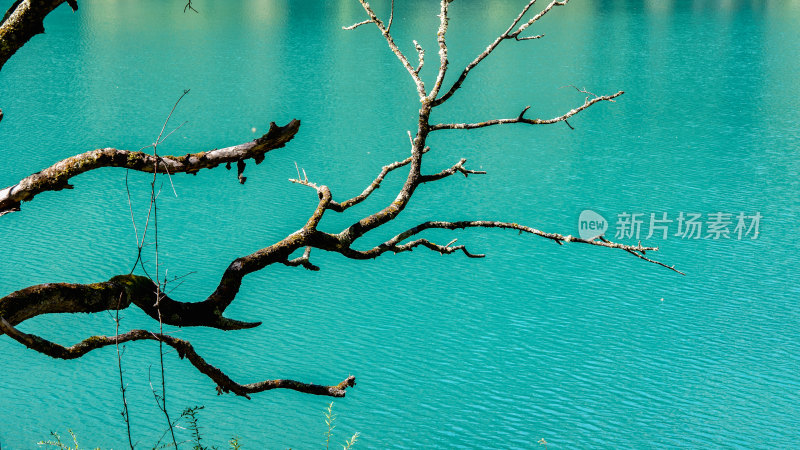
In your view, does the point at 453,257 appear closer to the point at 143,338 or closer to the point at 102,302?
the point at 102,302

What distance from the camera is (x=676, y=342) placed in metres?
9.66

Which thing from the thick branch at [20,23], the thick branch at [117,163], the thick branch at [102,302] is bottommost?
the thick branch at [102,302]

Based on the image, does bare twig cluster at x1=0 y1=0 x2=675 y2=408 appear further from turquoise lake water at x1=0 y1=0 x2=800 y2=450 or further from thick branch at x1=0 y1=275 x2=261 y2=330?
turquoise lake water at x1=0 y1=0 x2=800 y2=450

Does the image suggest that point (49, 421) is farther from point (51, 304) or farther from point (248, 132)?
point (248, 132)

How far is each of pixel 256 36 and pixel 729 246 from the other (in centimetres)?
2111

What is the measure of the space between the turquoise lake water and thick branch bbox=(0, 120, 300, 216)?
16.8ft

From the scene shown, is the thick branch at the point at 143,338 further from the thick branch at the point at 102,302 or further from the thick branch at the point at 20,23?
the thick branch at the point at 20,23

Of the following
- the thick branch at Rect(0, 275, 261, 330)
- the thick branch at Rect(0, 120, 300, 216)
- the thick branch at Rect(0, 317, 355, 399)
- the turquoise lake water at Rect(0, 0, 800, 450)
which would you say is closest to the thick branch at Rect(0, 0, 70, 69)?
the thick branch at Rect(0, 120, 300, 216)

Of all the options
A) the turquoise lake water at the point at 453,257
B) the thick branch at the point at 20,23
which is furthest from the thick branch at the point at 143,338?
the turquoise lake water at the point at 453,257

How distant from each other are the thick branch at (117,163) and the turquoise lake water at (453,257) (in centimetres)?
513

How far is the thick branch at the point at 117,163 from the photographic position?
300 centimetres

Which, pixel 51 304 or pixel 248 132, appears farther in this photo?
pixel 248 132

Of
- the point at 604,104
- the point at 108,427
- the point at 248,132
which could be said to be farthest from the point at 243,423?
the point at 604,104

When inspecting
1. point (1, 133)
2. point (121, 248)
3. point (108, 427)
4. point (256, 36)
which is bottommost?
point (108, 427)
